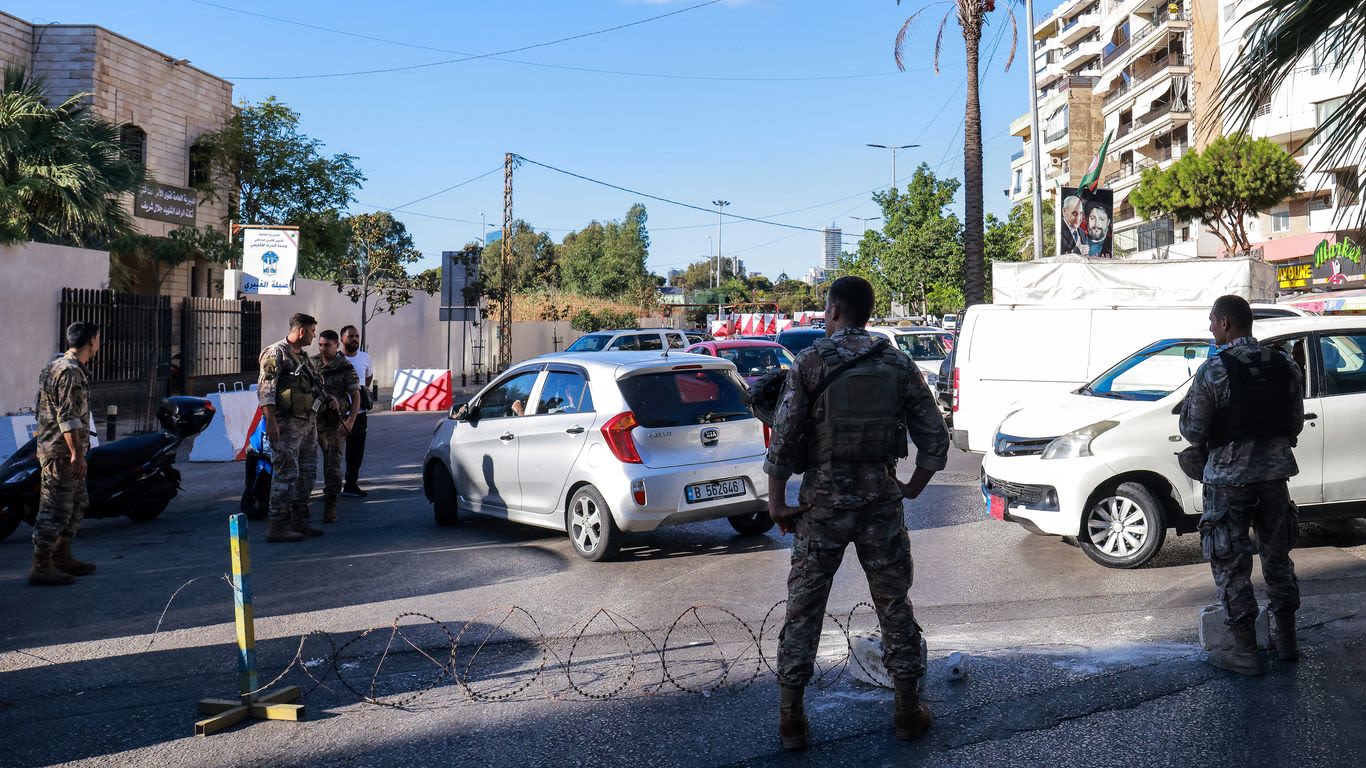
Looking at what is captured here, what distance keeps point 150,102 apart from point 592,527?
26.0 meters

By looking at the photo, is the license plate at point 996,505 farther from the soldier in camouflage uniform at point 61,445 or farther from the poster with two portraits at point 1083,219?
the poster with two portraits at point 1083,219

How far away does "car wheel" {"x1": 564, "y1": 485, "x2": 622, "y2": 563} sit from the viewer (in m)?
8.59

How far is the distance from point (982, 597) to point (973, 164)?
2035 cm

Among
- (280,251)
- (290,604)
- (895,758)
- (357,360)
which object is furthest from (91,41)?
(895,758)

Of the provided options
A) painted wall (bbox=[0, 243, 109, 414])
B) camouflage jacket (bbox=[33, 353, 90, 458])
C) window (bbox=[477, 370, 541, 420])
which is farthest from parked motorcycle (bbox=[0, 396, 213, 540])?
painted wall (bbox=[0, 243, 109, 414])

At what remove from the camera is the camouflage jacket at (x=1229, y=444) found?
18.3ft

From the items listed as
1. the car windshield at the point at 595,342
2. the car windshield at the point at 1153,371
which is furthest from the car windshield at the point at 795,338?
the car windshield at the point at 1153,371

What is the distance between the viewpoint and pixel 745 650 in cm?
616

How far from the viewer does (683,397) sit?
893 centimetres

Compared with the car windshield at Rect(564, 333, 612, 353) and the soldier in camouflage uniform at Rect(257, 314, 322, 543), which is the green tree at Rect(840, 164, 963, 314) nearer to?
the car windshield at Rect(564, 333, 612, 353)

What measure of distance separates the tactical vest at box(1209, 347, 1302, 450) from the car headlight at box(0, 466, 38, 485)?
30.0 ft

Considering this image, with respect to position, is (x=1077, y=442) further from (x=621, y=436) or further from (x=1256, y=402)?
(x=621, y=436)

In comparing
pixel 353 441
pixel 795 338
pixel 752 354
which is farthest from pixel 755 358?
pixel 353 441

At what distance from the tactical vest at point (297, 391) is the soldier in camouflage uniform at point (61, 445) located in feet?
5.46
